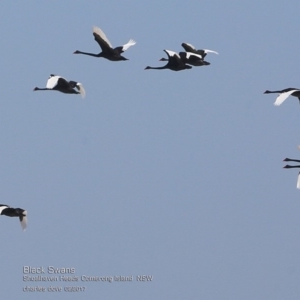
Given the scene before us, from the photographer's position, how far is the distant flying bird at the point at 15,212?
5262cm

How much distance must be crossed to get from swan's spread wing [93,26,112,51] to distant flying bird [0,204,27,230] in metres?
7.69

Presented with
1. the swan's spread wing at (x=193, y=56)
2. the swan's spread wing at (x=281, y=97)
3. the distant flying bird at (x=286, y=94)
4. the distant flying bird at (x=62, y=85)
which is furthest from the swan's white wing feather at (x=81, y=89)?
the swan's spread wing at (x=281, y=97)

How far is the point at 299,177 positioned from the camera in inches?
2365

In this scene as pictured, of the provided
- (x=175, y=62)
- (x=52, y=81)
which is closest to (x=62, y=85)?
(x=52, y=81)

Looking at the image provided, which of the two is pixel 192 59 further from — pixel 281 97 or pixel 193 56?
pixel 281 97

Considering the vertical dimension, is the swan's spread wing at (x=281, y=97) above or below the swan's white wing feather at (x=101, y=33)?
below

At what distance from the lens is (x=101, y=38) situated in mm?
55562

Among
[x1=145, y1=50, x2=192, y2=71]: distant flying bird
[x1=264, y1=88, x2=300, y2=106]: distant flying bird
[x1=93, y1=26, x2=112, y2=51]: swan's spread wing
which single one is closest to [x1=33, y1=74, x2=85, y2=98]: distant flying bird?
[x1=93, y1=26, x2=112, y2=51]: swan's spread wing

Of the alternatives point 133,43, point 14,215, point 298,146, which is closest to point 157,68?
point 133,43

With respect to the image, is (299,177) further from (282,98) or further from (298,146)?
(282,98)

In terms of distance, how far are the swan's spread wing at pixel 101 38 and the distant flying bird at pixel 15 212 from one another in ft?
25.2

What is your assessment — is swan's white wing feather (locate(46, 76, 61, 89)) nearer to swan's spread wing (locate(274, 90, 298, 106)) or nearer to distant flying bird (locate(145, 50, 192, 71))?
distant flying bird (locate(145, 50, 192, 71))

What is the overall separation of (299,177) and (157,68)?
312 inches

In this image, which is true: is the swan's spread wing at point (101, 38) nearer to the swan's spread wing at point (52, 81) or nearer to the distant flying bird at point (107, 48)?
the distant flying bird at point (107, 48)
